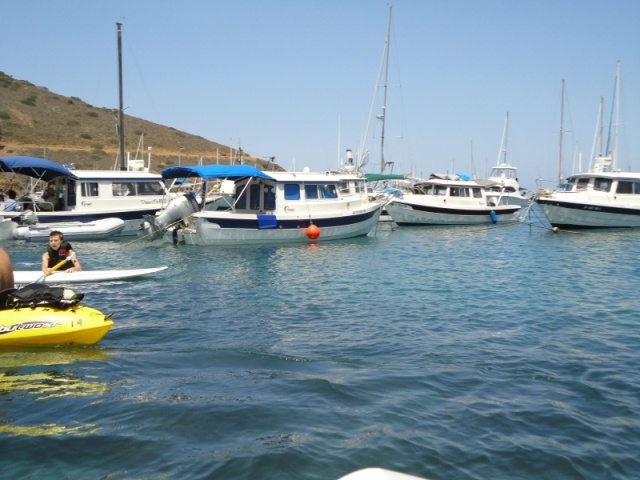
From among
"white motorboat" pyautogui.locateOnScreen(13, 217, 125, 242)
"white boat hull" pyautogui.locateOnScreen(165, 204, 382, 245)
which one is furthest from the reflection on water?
"white motorboat" pyautogui.locateOnScreen(13, 217, 125, 242)

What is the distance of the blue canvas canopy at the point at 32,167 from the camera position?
80.6ft

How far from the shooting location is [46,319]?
9117 mm

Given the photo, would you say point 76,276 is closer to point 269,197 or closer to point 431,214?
point 269,197

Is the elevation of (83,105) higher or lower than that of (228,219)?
higher

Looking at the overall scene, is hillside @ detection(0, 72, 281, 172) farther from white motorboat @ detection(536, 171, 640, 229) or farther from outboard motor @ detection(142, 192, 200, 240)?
white motorboat @ detection(536, 171, 640, 229)

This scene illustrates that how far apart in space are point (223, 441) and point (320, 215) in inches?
784

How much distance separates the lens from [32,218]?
24234 millimetres

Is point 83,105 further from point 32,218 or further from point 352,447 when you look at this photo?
point 352,447

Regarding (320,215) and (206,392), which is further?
(320,215)

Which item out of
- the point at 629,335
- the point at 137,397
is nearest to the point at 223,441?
the point at 137,397

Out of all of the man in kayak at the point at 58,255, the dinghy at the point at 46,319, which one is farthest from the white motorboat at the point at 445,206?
the dinghy at the point at 46,319

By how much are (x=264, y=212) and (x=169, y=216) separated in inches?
150

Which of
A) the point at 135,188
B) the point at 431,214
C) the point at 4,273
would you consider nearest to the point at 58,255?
the point at 4,273

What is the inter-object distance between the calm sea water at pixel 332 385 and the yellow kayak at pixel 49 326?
206 millimetres
